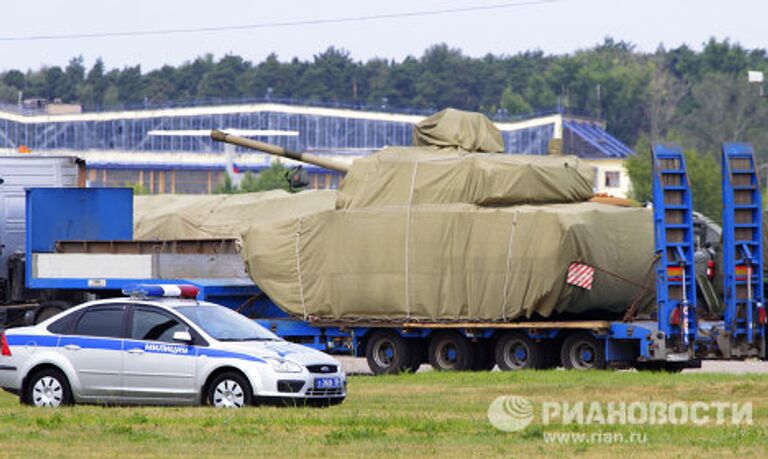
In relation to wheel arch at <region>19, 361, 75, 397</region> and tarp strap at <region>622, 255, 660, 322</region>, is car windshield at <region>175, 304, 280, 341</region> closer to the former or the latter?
wheel arch at <region>19, 361, 75, 397</region>

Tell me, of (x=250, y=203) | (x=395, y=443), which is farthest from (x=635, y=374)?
(x=250, y=203)

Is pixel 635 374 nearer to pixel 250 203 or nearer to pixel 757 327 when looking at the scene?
pixel 757 327

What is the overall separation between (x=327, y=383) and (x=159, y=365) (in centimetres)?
199

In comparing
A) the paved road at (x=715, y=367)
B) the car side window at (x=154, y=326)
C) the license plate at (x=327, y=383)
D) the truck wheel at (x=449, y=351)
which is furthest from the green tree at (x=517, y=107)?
the car side window at (x=154, y=326)

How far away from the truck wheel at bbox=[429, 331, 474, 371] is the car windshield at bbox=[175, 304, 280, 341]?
379 inches

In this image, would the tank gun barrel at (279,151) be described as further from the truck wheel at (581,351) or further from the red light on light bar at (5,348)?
the red light on light bar at (5,348)

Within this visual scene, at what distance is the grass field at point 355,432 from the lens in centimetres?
1772

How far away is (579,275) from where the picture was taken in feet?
105

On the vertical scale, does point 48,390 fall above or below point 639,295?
below

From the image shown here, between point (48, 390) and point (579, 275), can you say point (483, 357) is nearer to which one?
point (579, 275)

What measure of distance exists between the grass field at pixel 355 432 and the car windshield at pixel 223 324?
1.27m

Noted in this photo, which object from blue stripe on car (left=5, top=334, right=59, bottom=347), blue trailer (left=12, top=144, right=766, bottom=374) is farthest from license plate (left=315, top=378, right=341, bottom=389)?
blue trailer (left=12, top=144, right=766, bottom=374)

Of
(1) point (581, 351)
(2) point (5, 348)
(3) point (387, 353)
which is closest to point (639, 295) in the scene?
(1) point (581, 351)

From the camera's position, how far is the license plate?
22519mm
